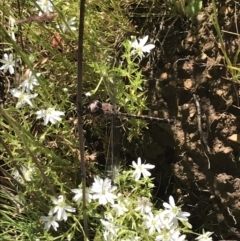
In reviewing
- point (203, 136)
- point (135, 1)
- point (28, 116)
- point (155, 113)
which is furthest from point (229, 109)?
point (28, 116)

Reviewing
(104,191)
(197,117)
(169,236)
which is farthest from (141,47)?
(169,236)

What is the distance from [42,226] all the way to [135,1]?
78 centimetres

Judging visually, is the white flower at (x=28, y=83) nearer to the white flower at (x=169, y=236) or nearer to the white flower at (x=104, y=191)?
the white flower at (x=104, y=191)

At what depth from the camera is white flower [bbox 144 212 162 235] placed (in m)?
1.36

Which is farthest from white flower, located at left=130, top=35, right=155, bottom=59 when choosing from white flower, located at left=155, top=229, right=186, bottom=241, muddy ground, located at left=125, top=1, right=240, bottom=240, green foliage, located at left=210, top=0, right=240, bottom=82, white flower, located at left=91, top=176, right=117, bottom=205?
white flower, located at left=155, top=229, right=186, bottom=241

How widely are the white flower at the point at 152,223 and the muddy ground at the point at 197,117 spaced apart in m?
0.17

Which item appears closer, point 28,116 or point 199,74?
point 199,74

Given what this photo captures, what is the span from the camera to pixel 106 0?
156cm

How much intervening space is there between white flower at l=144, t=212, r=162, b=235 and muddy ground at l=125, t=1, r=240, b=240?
0.17 meters

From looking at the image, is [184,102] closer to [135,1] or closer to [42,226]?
[135,1]

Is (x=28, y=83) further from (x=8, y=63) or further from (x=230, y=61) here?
(x=230, y=61)

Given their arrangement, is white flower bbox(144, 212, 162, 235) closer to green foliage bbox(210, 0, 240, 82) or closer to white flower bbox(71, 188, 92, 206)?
white flower bbox(71, 188, 92, 206)

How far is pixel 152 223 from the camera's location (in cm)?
137

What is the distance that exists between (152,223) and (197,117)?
1.08 feet
